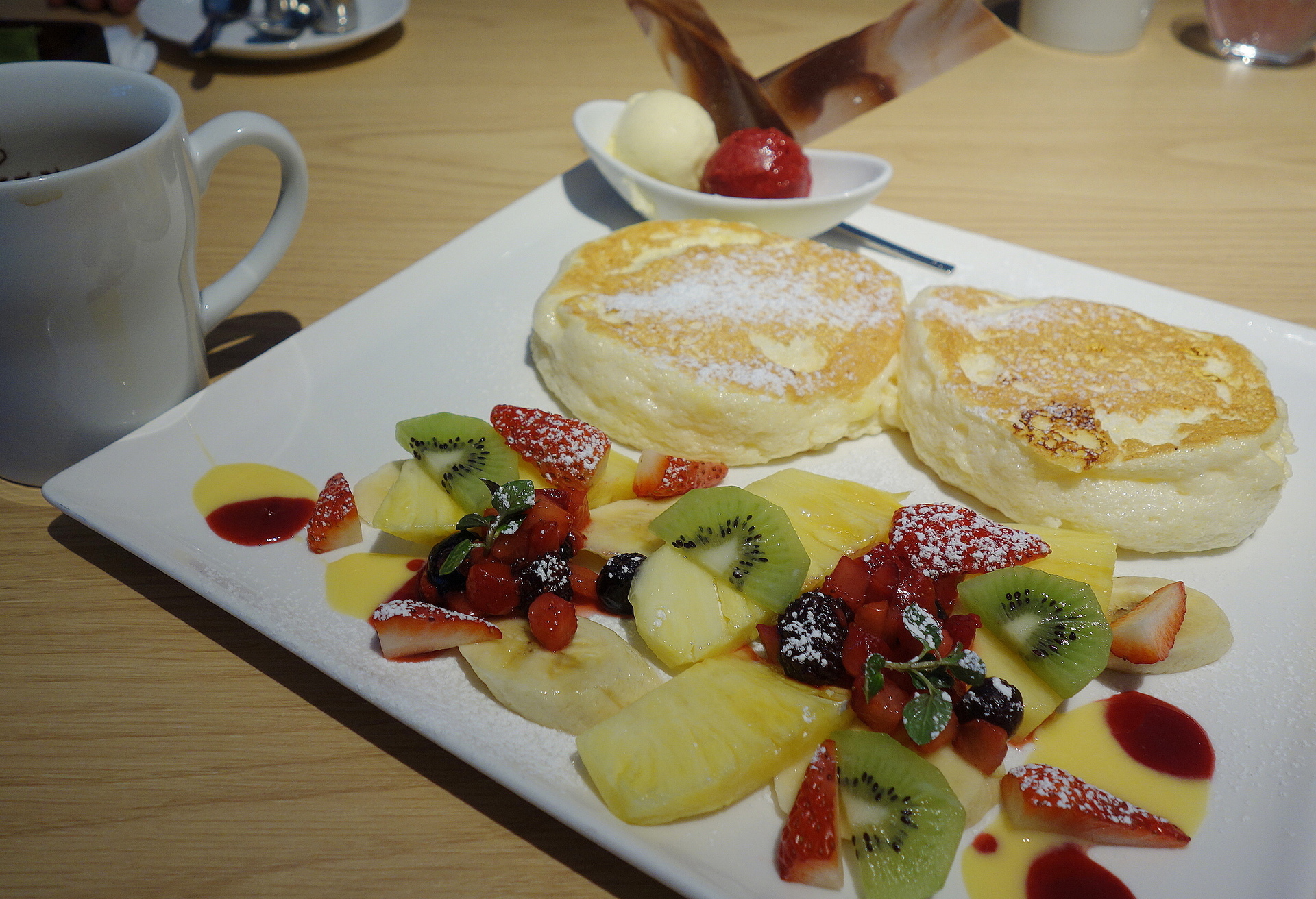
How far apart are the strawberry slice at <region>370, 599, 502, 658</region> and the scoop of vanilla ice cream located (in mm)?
1365

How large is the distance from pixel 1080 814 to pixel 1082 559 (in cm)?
41

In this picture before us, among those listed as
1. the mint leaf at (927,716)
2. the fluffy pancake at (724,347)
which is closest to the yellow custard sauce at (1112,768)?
the mint leaf at (927,716)

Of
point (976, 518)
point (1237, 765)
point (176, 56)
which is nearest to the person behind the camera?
point (1237, 765)

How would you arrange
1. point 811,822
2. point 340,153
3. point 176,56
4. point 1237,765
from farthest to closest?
point 176,56 → point 340,153 → point 1237,765 → point 811,822

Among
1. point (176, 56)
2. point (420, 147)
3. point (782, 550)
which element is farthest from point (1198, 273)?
point (176, 56)

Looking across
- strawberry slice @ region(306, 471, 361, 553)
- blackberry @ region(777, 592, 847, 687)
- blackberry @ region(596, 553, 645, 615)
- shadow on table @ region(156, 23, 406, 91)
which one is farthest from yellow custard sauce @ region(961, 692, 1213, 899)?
shadow on table @ region(156, 23, 406, 91)

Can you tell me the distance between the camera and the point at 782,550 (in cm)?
114

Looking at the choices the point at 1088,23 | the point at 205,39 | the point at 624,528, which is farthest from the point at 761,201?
the point at 1088,23

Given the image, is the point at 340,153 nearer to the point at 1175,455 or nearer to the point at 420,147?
the point at 420,147

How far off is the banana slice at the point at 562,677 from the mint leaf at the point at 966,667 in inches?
14.6

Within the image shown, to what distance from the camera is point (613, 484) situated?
53.4 inches

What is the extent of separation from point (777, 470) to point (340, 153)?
1.76 metres

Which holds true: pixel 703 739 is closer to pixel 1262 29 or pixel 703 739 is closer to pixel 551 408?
pixel 551 408

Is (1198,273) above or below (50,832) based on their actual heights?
above
